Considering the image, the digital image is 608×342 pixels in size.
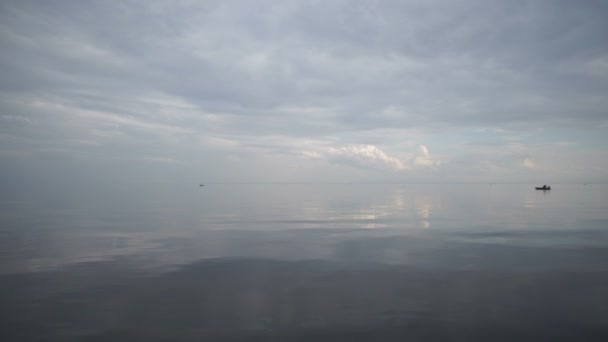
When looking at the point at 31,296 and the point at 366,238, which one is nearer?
the point at 31,296

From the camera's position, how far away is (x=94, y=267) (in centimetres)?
1939

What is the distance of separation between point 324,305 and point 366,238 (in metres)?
15.9

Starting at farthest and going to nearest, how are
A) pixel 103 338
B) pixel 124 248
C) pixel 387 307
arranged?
pixel 124 248 → pixel 387 307 → pixel 103 338

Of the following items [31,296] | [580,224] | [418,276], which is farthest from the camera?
[580,224]

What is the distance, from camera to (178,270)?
742 inches

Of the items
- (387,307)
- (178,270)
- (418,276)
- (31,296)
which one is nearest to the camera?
(387,307)

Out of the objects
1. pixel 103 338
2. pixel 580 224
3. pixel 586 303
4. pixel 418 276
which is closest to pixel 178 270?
pixel 103 338

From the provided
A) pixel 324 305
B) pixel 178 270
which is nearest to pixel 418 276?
pixel 324 305

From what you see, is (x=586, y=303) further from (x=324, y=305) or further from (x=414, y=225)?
(x=414, y=225)

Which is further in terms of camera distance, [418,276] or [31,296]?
[418,276]

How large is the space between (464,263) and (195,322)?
1567cm

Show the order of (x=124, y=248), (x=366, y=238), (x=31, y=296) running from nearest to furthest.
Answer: (x=31, y=296) → (x=124, y=248) → (x=366, y=238)

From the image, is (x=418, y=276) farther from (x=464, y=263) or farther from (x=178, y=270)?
(x=178, y=270)

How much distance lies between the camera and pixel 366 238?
1136 inches
